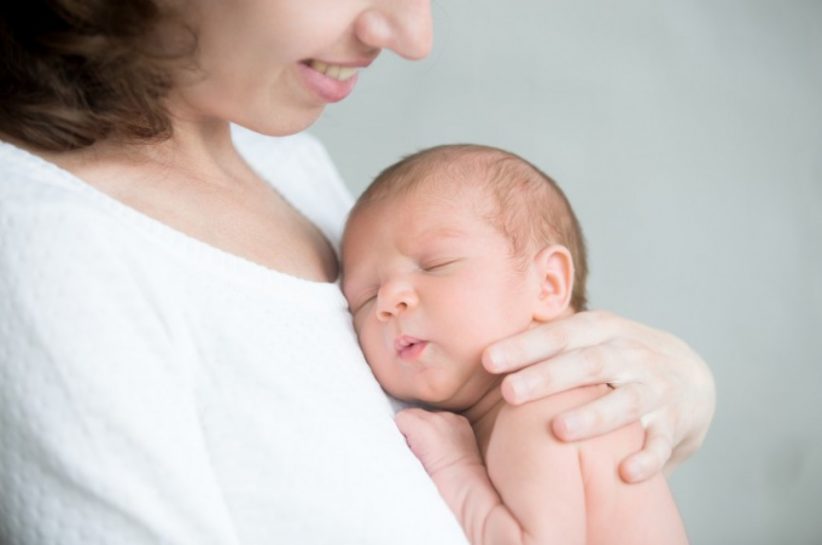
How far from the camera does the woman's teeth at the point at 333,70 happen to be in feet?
3.69

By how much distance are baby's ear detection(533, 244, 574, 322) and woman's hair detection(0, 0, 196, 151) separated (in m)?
0.50

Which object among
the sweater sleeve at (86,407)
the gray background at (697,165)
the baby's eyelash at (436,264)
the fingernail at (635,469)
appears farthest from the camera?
the gray background at (697,165)

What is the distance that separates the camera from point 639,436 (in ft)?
3.98

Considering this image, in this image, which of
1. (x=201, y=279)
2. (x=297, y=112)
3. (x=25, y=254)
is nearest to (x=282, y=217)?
(x=297, y=112)

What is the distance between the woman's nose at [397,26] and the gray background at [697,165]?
113 centimetres

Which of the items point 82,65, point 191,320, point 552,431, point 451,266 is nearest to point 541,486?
point 552,431

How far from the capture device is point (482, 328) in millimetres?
1219

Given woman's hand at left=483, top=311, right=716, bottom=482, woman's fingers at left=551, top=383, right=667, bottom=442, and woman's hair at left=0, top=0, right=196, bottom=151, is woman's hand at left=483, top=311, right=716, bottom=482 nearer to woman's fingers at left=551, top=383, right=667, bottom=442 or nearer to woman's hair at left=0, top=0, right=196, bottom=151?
woman's fingers at left=551, top=383, right=667, bottom=442

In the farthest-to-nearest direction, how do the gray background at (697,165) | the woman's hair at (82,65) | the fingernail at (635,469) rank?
the gray background at (697,165)
the fingernail at (635,469)
the woman's hair at (82,65)

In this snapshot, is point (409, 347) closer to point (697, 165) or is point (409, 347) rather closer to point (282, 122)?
point (282, 122)

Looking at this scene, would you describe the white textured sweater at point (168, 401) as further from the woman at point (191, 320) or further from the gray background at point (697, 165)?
the gray background at point (697, 165)

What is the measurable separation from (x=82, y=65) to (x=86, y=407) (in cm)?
41

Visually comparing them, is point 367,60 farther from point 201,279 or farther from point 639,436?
point 639,436

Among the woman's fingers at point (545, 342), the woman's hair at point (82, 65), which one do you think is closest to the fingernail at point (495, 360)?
the woman's fingers at point (545, 342)
